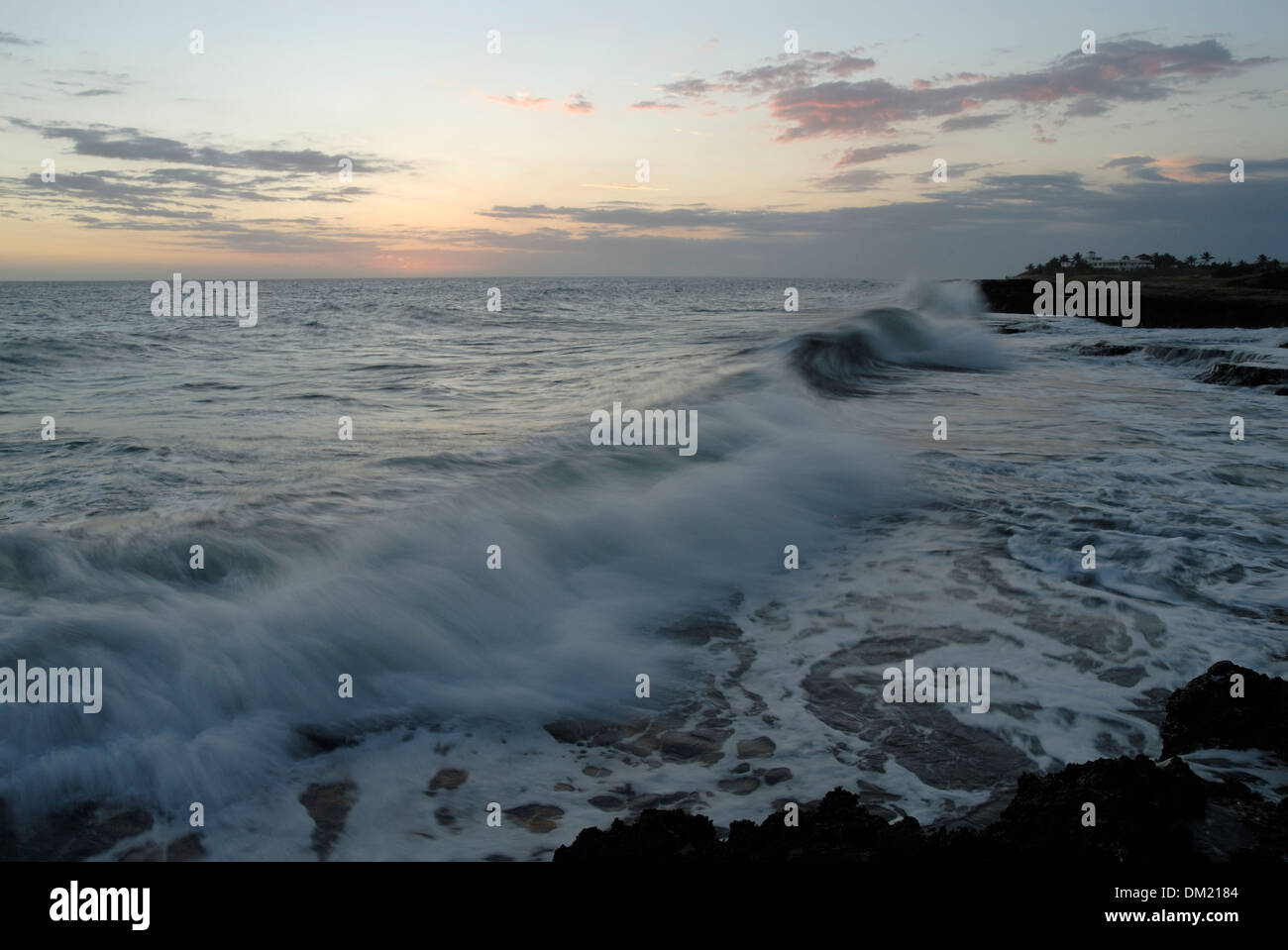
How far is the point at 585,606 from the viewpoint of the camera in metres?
6.72

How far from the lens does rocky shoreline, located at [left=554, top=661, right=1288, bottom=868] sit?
303cm

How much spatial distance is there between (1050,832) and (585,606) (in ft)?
13.7

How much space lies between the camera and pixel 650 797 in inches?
Answer: 159

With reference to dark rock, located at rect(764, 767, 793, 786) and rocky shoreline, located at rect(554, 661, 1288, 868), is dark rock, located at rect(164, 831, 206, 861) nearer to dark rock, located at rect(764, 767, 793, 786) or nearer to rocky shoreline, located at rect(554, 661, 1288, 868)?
rocky shoreline, located at rect(554, 661, 1288, 868)

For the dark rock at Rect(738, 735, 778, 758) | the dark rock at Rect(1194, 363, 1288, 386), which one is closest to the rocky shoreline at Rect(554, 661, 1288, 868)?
the dark rock at Rect(738, 735, 778, 758)

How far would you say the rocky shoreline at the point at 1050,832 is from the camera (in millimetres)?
3029

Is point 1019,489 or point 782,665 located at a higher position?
point 1019,489

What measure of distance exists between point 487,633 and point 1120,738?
13.7ft

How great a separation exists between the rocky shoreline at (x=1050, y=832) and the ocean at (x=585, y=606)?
48 cm

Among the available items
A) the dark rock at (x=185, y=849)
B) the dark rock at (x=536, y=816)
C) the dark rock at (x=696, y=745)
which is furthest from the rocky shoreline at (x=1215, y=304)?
the dark rock at (x=185, y=849)

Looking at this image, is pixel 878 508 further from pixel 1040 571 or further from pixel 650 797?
pixel 650 797

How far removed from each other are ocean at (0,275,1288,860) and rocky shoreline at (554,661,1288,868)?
48cm
